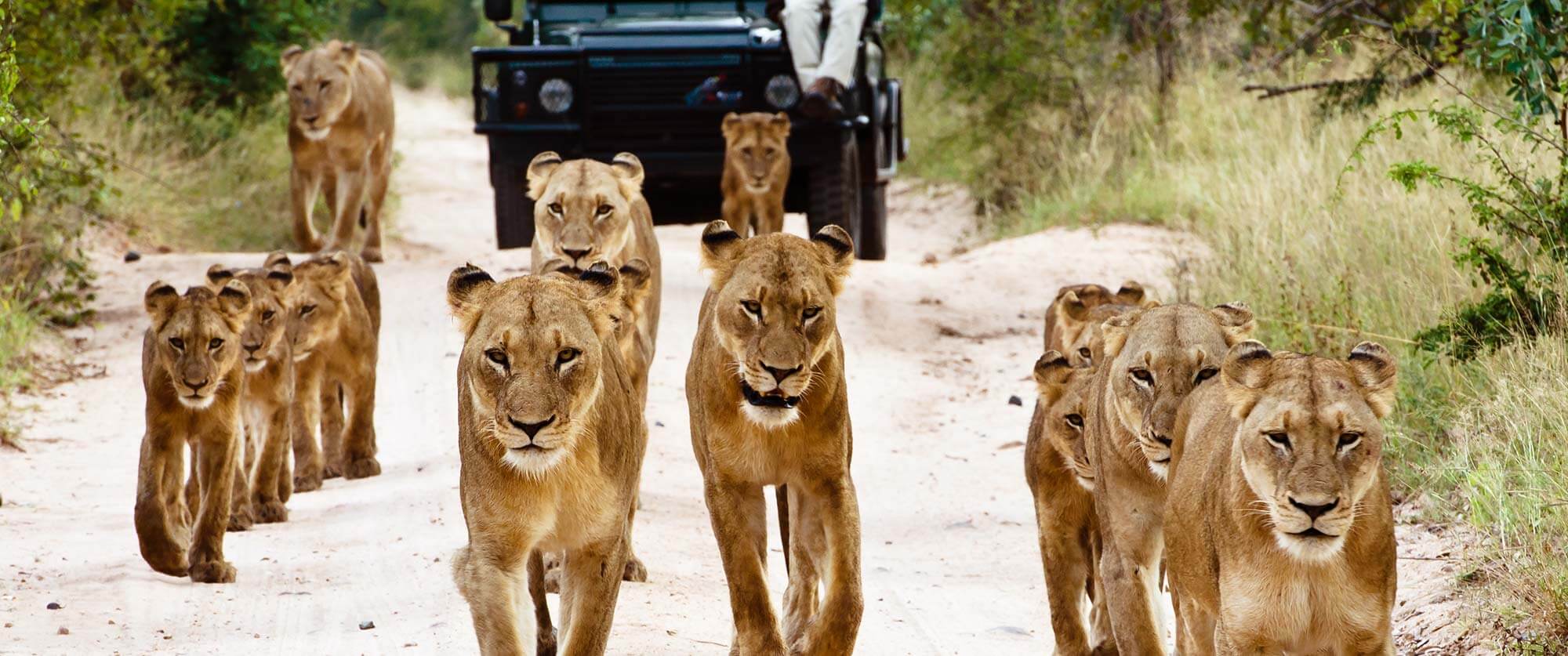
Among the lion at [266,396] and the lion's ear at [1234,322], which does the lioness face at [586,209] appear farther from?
the lion's ear at [1234,322]

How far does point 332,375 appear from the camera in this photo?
820 centimetres

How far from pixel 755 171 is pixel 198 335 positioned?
4.67 meters

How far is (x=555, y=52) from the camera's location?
1143 centimetres

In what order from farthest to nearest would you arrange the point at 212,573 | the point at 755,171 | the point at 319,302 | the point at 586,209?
the point at 755,171
the point at 319,302
the point at 586,209
the point at 212,573

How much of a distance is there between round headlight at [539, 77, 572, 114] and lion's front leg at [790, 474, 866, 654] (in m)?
6.90

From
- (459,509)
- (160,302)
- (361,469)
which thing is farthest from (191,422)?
(361,469)

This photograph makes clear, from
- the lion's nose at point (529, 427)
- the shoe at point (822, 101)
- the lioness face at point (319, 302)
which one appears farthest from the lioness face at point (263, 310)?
the shoe at point (822, 101)

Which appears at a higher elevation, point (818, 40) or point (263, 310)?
point (818, 40)

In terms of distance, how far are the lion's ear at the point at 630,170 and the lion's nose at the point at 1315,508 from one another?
3973mm

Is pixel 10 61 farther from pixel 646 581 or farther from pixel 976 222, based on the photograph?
pixel 976 222

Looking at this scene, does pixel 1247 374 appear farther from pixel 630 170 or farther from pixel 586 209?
pixel 630 170

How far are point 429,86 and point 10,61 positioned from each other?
32159 millimetres

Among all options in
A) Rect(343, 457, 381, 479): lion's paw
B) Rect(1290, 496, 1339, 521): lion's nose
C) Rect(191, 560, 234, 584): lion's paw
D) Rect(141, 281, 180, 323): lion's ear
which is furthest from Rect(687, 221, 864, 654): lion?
Rect(343, 457, 381, 479): lion's paw

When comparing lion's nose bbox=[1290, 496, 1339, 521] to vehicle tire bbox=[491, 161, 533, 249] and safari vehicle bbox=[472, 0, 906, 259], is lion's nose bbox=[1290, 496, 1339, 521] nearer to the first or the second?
safari vehicle bbox=[472, 0, 906, 259]
